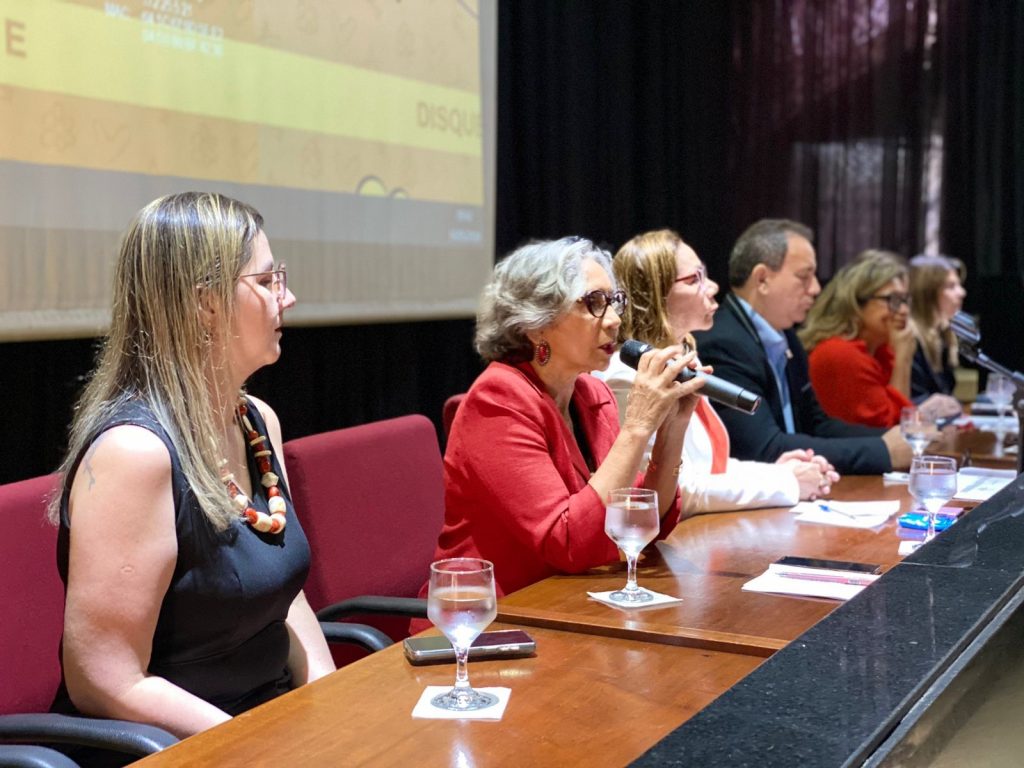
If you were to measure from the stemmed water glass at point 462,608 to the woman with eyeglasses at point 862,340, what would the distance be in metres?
3.44

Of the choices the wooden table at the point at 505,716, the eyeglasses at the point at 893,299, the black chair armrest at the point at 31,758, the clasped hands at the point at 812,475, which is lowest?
the black chair armrest at the point at 31,758

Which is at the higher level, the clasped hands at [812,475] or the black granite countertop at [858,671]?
the black granite countertop at [858,671]

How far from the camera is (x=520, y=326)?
7.43 feet

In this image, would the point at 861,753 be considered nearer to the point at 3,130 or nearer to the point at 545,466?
the point at 545,466

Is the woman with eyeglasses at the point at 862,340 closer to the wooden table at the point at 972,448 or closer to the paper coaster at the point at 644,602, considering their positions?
the wooden table at the point at 972,448

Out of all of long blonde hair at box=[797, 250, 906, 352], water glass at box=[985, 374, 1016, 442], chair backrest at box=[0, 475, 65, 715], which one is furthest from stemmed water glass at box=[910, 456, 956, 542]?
long blonde hair at box=[797, 250, 906, 352]

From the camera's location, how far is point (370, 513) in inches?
101

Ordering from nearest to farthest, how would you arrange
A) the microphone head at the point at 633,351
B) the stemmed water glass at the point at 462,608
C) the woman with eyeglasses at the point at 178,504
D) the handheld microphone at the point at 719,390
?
the stemmed water glass at the point at 462,608, the woman with eyeglasses at the point at 178,504, the handheld microphone at the point at 719,390, the microphone head at the point at 633,351

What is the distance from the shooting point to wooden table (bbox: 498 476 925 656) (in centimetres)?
169

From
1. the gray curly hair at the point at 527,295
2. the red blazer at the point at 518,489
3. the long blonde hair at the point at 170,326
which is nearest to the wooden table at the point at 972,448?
the red blazer at the point at 518,489

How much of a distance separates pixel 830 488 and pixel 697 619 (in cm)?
130

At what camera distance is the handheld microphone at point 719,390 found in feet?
6.96

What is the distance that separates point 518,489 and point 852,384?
9.30 ft

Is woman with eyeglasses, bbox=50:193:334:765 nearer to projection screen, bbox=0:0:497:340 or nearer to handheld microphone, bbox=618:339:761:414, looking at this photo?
handheld microphone, bbox=618:339:761:414
